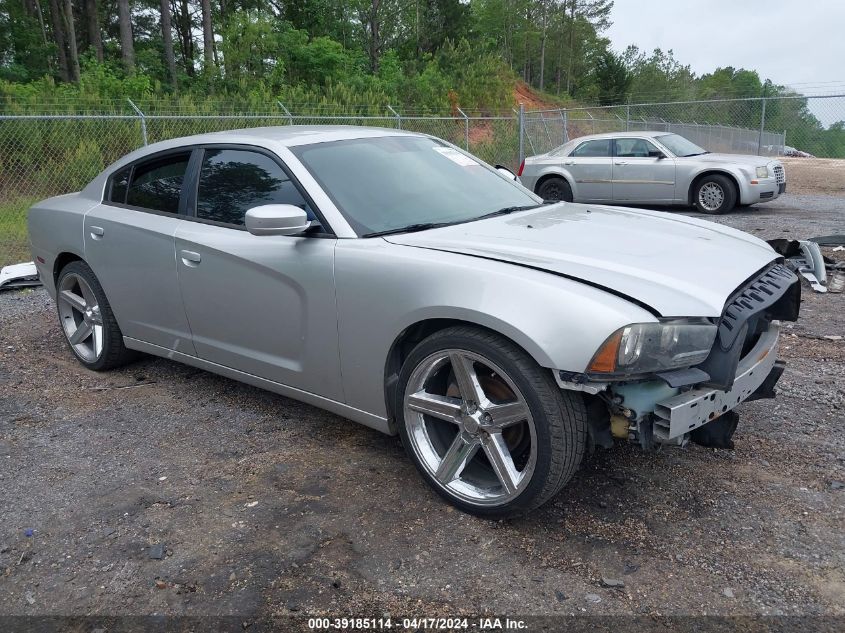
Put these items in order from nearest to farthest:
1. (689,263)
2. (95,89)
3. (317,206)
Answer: (689,263) → (317,206) → (95,89)

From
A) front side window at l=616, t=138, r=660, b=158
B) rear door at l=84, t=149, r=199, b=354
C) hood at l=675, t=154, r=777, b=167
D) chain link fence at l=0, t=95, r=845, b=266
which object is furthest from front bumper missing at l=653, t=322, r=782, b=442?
front side window at l=616, t=138, r=660, b=158

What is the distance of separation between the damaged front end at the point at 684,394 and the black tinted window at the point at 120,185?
3.25 m

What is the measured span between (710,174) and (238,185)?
33.4 feet

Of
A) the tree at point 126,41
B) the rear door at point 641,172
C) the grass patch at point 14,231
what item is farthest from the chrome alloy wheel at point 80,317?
the tree at point 126,41

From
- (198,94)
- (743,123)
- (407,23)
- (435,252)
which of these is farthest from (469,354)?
(407,23)

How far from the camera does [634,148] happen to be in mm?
12578

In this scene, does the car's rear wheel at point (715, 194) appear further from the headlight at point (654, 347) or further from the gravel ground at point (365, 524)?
the headlight at point (654, 347)

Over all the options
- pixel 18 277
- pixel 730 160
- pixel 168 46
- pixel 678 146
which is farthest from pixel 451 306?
pixel 168 46

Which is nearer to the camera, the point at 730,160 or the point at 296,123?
the point at 730,160

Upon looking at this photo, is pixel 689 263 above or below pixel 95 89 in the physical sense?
below

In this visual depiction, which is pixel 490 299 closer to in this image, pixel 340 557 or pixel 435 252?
pixel 435 252

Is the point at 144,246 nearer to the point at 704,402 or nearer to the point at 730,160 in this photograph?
→ the point at 704,402

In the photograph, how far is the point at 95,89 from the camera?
16.4m

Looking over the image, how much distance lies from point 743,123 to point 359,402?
84.4 feet
